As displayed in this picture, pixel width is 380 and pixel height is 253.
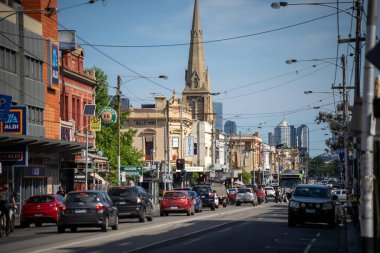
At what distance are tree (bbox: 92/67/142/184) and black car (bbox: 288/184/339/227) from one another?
5561 centimetres

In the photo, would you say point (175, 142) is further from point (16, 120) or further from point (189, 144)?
point (16, 120)

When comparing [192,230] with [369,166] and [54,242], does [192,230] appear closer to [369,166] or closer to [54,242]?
[54,242]

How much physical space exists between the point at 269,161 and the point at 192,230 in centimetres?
16532

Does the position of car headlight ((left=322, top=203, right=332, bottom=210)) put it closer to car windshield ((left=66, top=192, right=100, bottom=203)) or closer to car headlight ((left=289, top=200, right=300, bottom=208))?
car headlight ((left=289, top=200, right=300, bottom=208))

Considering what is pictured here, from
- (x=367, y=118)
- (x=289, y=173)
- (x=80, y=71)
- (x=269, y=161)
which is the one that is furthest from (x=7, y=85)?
(x=269, y=161)

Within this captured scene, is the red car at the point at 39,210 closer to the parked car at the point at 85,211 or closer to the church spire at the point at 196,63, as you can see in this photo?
the parked car at the point at 85,211

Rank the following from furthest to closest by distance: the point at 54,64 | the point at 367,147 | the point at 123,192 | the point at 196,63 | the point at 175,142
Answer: the point at 196,63, the point at 175,142, the point at 54,64, the point at 123,192, the point at 367,147

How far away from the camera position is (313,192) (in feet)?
112

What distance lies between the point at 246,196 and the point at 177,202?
27782 millimetres

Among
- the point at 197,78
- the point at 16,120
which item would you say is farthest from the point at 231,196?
the point at 197,78

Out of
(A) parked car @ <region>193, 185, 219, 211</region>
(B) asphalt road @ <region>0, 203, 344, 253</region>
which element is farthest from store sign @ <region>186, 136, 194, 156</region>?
(B) asphalt road @ <region>0, 203, 344, 253</region>

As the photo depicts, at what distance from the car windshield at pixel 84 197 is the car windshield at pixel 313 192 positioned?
933 cm

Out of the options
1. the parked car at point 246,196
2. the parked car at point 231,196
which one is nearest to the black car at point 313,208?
the parked car at point 246,196

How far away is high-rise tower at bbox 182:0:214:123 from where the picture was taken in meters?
134
